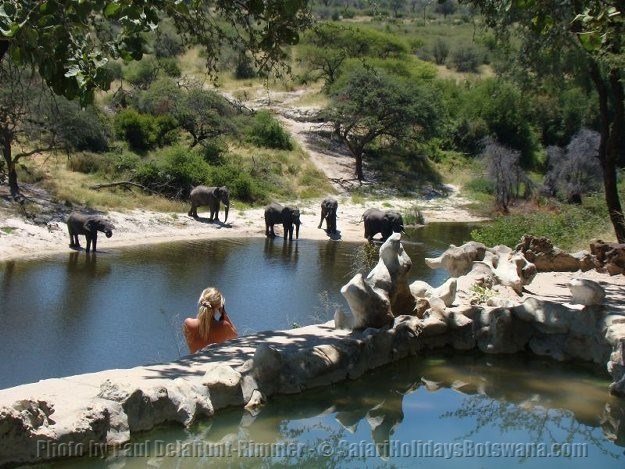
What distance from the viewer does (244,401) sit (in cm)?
719

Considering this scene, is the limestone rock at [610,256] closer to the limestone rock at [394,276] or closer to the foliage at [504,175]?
the limestone rock at [394,276]

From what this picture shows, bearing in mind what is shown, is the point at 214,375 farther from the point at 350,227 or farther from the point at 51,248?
the point at 350,227

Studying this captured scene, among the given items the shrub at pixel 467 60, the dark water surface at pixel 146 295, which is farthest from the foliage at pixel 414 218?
the shrub at pixel 467 60

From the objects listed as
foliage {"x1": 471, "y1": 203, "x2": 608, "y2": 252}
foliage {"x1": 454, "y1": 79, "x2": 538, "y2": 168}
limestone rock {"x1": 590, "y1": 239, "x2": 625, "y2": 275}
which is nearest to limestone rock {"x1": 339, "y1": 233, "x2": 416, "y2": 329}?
limestone rock {"x1": 590, "y1": 239, "x2": 625, "y2": 275}

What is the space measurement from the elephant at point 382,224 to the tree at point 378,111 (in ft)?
39.0

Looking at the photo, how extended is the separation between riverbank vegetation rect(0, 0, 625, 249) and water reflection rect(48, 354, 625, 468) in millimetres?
6069

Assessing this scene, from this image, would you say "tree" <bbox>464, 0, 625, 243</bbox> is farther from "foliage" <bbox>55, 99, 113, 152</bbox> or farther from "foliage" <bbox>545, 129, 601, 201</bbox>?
"foliage" <bbox>545, 129, 601, 201</bbox>

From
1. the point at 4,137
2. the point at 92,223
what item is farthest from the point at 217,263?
the point at 4,137

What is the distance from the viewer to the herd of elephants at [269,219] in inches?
807

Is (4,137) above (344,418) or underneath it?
above

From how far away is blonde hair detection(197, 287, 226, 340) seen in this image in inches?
329

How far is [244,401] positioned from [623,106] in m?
9.37

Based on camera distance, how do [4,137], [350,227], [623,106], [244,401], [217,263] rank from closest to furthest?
[244,401] → [623,106] → [217,263] → [4,137] → [350,227]

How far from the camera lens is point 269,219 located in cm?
2478
